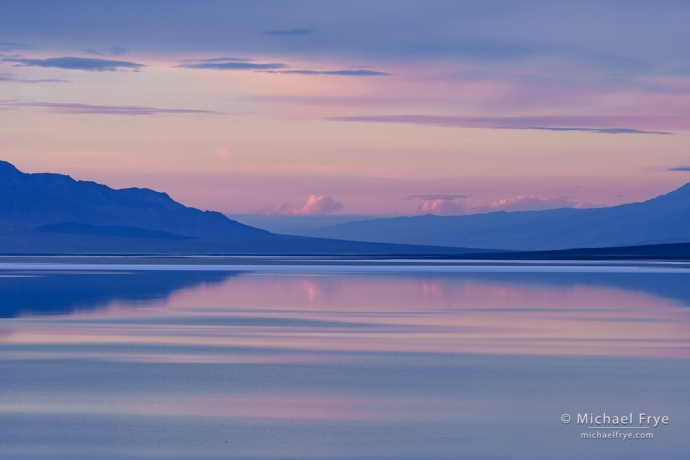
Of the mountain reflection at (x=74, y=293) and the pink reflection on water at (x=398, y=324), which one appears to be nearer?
the pink reflection on water at (x=398, y=324)

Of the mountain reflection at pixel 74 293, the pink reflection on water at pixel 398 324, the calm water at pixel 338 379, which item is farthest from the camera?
the mountain reflection at pixel 74 293

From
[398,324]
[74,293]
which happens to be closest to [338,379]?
[398,324]

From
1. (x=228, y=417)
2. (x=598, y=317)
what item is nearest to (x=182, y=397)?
(x=228, y=417)

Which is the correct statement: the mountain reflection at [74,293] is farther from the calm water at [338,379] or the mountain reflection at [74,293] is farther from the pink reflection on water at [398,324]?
the pink reflection on water at [398,324]

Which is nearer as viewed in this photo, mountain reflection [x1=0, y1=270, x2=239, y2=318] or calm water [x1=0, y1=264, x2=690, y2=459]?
calm water [x1=0, y1=264, x2=690, y2=459]

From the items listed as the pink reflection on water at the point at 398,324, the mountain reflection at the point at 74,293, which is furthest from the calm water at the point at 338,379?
the mountain reflection at the point at 74,293

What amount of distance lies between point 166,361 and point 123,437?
4955 mm

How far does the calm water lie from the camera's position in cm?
1002

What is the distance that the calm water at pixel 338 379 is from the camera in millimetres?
10016

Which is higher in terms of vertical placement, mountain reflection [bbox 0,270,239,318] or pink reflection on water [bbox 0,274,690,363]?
mountain reflection [bbox 0,270,239,318]

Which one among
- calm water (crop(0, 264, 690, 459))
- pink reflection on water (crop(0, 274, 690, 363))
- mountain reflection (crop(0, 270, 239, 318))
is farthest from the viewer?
mountain reflection (crop(0, 270, 239, 318))

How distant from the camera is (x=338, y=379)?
44.3 ft

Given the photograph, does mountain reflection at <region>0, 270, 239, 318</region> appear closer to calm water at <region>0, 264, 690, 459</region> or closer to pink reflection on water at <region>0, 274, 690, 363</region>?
calm water at <region>0, 264, 690, 459</region>

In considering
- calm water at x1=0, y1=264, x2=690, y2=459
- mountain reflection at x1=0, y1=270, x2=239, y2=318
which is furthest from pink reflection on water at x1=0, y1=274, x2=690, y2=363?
mountain reflection at x1=0, y1=270, x2=239, y2=318
